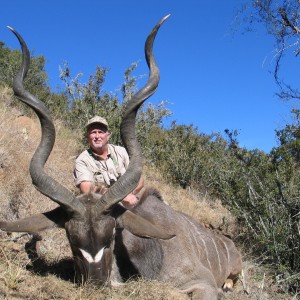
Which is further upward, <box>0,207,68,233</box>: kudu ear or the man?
the man

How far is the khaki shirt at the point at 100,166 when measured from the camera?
5055mm

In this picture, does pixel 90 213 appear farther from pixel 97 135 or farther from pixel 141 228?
pixel 97 135

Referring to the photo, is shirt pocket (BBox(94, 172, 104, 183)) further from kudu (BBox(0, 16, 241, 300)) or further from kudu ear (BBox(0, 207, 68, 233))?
kudu ear (BBox(0, 207, 68, 233))

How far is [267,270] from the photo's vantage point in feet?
17.6

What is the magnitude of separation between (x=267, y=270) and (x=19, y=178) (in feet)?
11.2

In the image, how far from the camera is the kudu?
3.37 meters

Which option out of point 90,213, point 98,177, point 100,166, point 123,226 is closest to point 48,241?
point 98,177

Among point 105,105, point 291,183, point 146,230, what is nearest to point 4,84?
point 105,105

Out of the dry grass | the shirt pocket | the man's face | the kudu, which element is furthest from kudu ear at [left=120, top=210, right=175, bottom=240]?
the man's face

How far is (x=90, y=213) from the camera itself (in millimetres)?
3418

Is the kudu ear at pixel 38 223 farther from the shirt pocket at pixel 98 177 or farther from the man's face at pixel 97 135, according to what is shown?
the man's face at pixel 97 135

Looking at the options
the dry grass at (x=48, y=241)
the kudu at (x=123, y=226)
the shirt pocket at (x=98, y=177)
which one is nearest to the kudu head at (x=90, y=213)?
the kudu at (x=123, y=226)

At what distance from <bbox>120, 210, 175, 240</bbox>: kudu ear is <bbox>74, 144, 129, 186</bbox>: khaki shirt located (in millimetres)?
1361

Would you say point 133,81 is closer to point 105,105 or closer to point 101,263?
point 105,105
